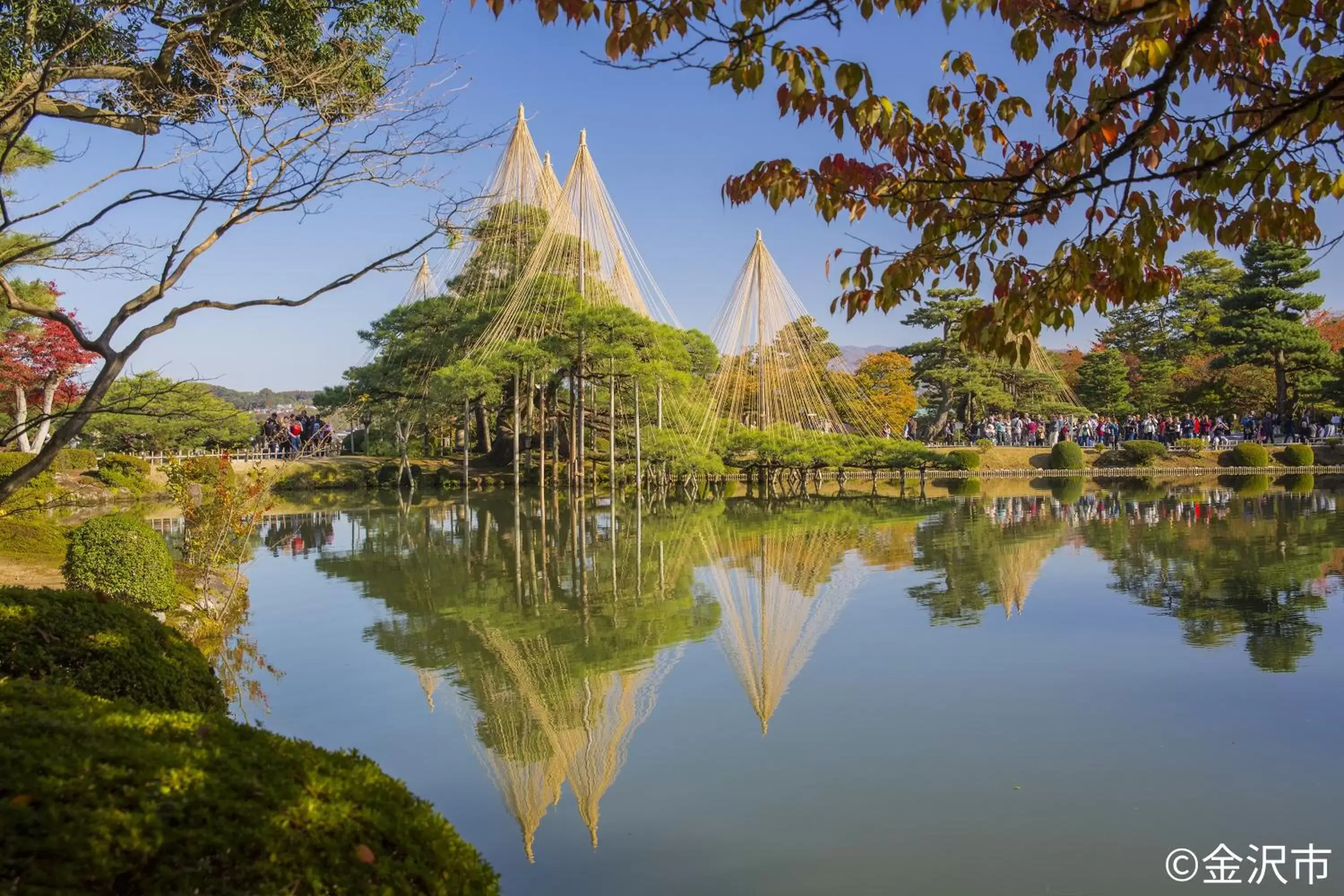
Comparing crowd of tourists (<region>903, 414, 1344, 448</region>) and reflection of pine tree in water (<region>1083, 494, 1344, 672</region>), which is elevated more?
crowd of tourists (<region>903, 414, 1344, 448</region>)

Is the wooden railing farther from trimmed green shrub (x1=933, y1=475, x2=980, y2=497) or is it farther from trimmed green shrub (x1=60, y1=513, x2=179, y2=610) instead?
trimmed green shrub (x1=60, y1=513, x2=179, y2=610)

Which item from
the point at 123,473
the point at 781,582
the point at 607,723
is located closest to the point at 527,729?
the point at 607,723

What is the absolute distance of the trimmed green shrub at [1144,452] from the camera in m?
32.1

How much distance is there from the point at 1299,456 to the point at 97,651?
34683 mm

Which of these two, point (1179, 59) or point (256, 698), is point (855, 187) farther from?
point (256, 698)

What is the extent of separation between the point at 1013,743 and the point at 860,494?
67.1 feet

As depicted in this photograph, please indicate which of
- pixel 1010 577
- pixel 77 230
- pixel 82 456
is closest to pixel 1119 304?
pixel 77 230

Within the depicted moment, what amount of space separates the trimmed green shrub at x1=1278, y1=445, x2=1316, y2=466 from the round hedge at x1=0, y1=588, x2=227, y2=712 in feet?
112

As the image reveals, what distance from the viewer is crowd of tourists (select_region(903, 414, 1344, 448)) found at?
33469 millimetres

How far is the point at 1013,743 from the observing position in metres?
5.21

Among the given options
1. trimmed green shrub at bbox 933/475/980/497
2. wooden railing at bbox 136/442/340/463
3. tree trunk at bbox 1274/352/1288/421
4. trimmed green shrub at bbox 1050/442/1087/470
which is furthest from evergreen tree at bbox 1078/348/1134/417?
wooden railing at bbox 136/442/340/463

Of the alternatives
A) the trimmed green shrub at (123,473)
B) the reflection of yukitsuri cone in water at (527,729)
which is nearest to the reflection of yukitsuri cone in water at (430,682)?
the reflection of yukitsuri cone in water at (527,729)

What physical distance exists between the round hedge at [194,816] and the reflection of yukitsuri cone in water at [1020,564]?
751cm

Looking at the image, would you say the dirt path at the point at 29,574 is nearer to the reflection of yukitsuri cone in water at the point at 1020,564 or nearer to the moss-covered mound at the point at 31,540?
the moss-covered mound at the point at 31,540
